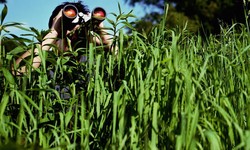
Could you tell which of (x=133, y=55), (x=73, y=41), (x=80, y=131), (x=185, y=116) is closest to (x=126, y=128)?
(x=80, y=131)

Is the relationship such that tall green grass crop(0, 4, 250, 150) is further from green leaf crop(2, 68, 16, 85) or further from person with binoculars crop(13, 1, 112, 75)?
person with binoculars crop(13, 1, 112, 75)

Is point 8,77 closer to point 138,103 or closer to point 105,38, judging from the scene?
point 138,103

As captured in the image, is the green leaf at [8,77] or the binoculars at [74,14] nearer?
the green leaf at [8,77]

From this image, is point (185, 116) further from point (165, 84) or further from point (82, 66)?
point (82, 66)

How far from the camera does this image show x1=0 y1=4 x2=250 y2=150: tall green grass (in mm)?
1677

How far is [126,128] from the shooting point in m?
1.81

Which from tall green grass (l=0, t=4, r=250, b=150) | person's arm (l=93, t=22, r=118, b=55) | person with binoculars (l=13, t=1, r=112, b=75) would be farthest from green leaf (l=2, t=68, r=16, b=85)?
person's arm (l=93, t=22, r=118, b=55)

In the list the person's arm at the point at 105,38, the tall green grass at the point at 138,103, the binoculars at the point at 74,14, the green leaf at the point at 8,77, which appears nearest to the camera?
the tall green grass at the point at 138,103

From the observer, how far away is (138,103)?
174cm

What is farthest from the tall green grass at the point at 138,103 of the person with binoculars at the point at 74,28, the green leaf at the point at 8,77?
the person with binoculars at the point at 74,28

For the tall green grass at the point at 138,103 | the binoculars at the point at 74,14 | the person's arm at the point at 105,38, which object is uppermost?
the binoculars at the point at 74,14

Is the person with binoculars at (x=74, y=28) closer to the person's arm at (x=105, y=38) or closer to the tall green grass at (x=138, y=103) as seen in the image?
the person's arm at (x=105, y=38)

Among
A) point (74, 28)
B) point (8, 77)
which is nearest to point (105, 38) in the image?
point (74, 28)

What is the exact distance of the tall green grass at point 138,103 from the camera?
1.68 meters
